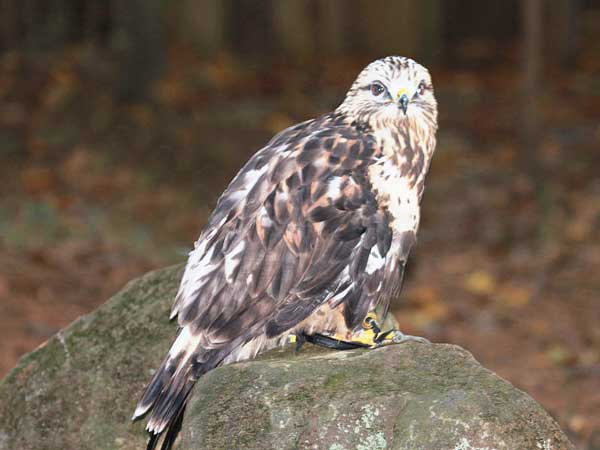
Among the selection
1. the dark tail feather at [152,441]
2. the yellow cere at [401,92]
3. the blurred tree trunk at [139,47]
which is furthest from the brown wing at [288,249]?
the blurred tree trunk at [139,47]

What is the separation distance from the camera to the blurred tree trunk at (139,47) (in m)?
11.1

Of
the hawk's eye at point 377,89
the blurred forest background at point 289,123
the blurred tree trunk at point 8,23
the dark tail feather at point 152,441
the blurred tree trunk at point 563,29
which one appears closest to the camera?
the dark tail feather at point 152,441

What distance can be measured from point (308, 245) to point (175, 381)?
677mm

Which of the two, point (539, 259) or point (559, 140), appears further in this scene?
point (559, 140)

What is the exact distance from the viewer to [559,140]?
11.2 meters

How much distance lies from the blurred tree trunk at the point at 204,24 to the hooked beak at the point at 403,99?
9.50 m

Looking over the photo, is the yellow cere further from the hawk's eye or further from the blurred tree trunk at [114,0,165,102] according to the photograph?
the blurred tree trunk at [114,0,165,102]

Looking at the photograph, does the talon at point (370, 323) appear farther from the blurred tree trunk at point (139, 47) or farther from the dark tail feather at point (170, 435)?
the blurred tree trunk at point (139, 47)

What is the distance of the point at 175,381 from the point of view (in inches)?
151

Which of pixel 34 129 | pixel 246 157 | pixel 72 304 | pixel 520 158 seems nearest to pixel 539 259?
pixel 520 158

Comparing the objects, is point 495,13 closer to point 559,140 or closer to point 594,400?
point 559,140

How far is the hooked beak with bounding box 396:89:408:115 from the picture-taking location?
4.17 m

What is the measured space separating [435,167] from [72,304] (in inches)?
163

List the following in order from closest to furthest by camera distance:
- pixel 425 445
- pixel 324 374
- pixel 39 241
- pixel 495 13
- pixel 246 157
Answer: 1. pixel 425 445
2. pixel 324 374
3. pixel 39 241
4. pixel 246 157
5. pixel 495 13
